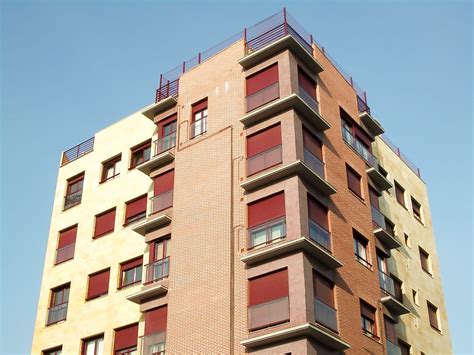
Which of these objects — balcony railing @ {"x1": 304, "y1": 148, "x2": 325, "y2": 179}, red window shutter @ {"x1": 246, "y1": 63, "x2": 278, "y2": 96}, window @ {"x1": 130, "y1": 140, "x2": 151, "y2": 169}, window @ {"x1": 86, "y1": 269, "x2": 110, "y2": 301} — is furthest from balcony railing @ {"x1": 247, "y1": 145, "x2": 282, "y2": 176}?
window @ {"x1": 86, "y1": 269, "x2": 110, "y2": 301}

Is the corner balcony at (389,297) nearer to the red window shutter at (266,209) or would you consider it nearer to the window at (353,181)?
the window at (353,181)

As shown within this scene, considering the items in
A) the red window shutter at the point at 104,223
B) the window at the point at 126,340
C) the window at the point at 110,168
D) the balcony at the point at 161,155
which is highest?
the window at the point at 110,168

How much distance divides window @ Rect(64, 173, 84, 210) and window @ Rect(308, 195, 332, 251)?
52.6ft

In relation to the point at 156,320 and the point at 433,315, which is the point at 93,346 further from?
the point at 433,315

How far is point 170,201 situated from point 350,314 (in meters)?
10.1

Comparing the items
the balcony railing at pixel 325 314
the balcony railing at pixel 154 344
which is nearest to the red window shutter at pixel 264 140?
the balcony railing at pixel 325 314

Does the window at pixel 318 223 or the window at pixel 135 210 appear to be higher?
the window at pixel 135 210

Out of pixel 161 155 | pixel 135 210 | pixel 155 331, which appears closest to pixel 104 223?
pixel 135 210

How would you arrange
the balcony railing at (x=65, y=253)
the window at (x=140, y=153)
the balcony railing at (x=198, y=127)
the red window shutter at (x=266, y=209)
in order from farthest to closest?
the balcony railing at (x=65, y=253) → the window at (x=140, y=153) → the balcony railing at (x=198, y=127) → the red window shutter at (x=266, y=209)

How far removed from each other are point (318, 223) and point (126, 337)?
10817mm

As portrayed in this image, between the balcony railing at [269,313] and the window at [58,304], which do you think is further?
the window at [58,304]

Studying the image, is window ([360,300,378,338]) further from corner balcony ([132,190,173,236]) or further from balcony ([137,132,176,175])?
balcony ([137,132,176,175])

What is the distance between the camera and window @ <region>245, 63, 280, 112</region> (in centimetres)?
3284

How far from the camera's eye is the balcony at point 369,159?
36.8 metres
